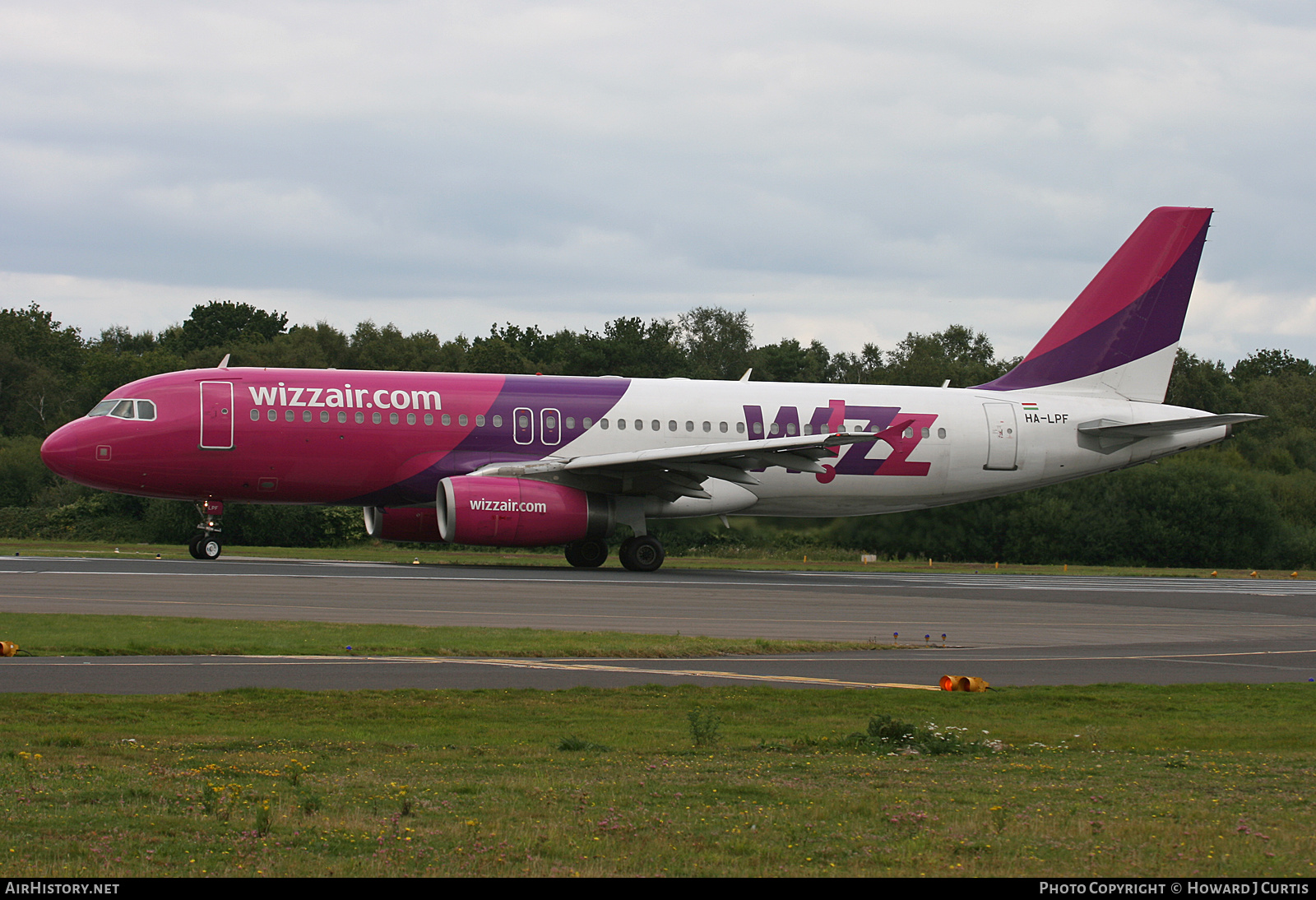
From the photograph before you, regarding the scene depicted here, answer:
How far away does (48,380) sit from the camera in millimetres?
71000

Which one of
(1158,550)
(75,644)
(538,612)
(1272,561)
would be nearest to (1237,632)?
(538,612)

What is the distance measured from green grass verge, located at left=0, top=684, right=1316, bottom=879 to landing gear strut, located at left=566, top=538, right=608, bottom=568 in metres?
18.5

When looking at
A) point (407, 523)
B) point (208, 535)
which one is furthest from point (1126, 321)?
point (208, 535)

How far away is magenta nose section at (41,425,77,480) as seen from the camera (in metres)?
27.4

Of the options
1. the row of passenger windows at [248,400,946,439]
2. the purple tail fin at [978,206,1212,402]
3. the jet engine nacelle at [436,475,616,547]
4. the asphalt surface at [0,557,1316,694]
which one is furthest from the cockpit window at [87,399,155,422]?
the purple tail fin at [978,206,1212,402]

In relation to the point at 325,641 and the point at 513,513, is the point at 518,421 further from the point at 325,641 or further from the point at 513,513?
the point at 325,641

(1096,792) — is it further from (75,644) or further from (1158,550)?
(1158,550)

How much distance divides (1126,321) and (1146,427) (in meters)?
3.23

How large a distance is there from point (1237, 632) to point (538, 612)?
1051 centimetres

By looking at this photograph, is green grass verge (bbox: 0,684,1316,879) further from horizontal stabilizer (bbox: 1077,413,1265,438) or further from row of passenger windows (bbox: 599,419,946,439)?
horizontal stabilizer (bbox: 1077,413,1265,438)

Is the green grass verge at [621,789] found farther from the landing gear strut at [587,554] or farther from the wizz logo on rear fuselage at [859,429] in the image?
the wizz logo on rear fuselage at [859,429]

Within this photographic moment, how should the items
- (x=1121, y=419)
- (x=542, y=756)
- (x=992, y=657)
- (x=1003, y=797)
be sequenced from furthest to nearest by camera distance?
(x=1121, y=419)
(x=992, y=657)
(x=542, y=756)
(x=1003, y=797)

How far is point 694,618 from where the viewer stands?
19.2m

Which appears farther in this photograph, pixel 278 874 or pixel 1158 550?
pixel 1158 550
